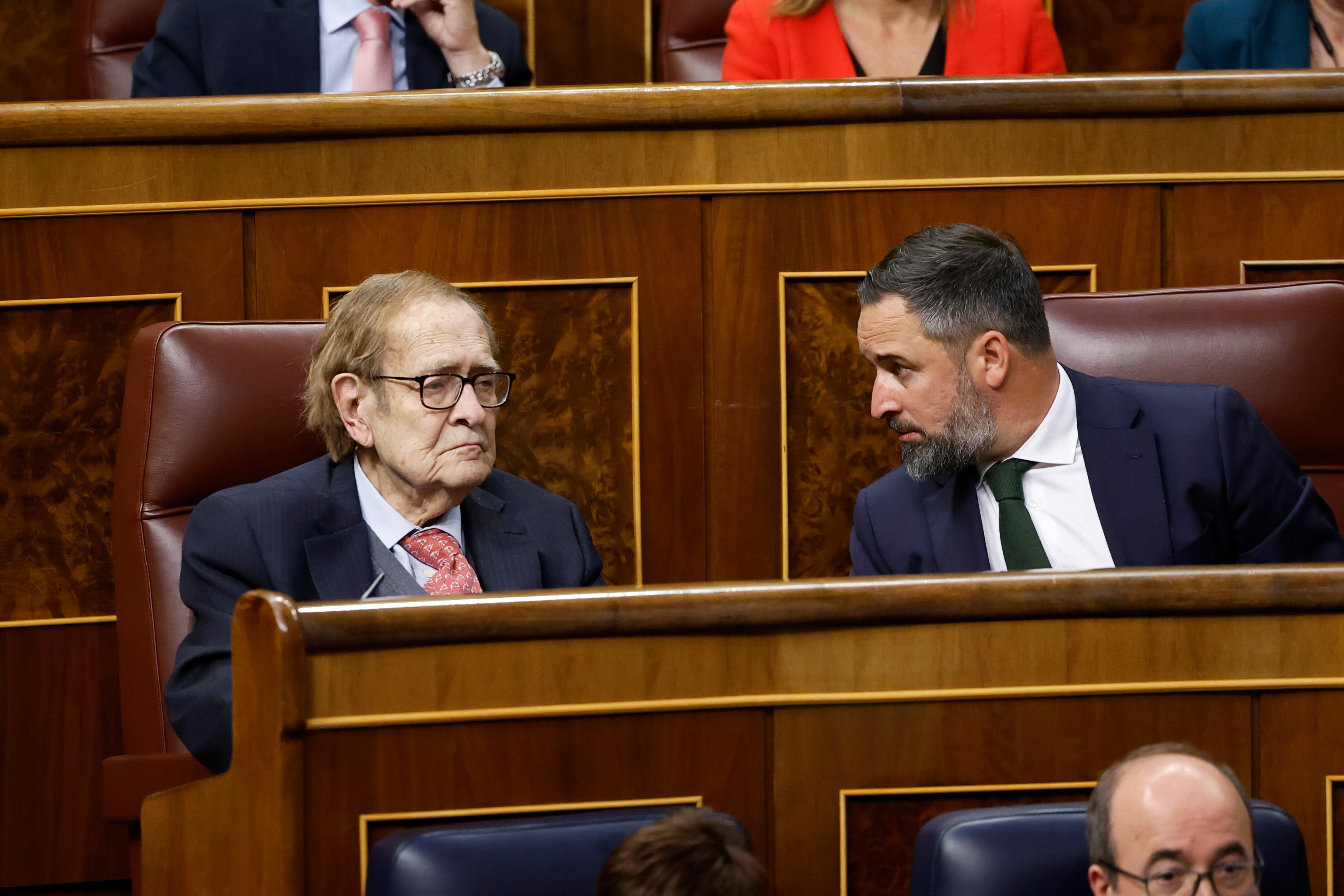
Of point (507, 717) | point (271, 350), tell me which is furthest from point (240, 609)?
point (271, 350)

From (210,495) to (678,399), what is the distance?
0.46 meters

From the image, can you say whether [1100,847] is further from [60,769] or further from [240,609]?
[60,769]

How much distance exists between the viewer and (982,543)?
4.42ft

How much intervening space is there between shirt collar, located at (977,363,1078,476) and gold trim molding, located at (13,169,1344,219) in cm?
25

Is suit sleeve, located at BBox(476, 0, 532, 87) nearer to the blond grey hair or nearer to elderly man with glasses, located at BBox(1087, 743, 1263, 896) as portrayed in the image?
the blond grey hair

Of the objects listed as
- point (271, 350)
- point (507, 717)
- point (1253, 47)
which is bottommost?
point (507, 717)

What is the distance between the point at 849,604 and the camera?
0.95 m

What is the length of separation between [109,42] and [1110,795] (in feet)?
5.73

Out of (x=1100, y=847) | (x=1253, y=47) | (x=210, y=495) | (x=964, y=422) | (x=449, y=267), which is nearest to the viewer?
(x=1100, y=847)

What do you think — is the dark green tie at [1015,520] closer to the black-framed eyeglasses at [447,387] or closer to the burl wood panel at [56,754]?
the black-framed eyeglasses at [447,387]

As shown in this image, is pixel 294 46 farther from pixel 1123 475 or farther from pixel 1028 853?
pixel 1028 853

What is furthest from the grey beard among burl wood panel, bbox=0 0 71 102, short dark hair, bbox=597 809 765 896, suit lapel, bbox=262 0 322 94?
burl wood panel, bbox=0 0 71 102

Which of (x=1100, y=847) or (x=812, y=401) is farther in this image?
(x=812, y=401)

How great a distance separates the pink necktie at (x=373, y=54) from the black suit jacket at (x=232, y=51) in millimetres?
35
